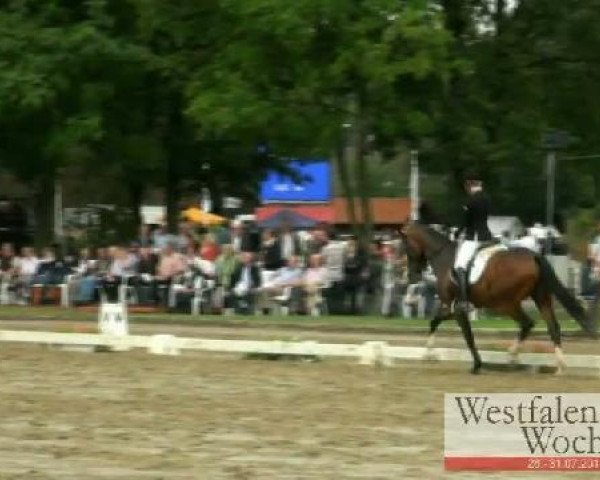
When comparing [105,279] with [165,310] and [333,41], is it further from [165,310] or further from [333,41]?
[333,41]

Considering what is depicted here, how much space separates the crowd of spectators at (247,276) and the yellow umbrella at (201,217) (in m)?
12.8

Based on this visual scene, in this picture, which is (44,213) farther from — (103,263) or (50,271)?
(103,263)

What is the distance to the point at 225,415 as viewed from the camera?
12.7 m

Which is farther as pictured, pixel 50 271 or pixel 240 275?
pixel 50 271

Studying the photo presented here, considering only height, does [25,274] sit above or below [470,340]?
above

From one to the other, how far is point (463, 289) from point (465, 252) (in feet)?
1.29

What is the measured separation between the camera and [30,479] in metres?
9.51

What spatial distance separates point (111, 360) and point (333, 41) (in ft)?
34.2

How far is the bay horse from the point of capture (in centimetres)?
1695

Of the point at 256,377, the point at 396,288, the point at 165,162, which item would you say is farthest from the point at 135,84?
the point at 256,377

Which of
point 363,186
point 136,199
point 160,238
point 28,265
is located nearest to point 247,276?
point 160,238

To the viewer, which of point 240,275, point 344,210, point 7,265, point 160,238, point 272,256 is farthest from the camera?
point 344,210

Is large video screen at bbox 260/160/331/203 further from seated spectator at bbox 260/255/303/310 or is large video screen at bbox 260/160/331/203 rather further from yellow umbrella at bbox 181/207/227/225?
seated spectator at bbox 260/255/303/310

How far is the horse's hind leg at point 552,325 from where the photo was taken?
16641mm
